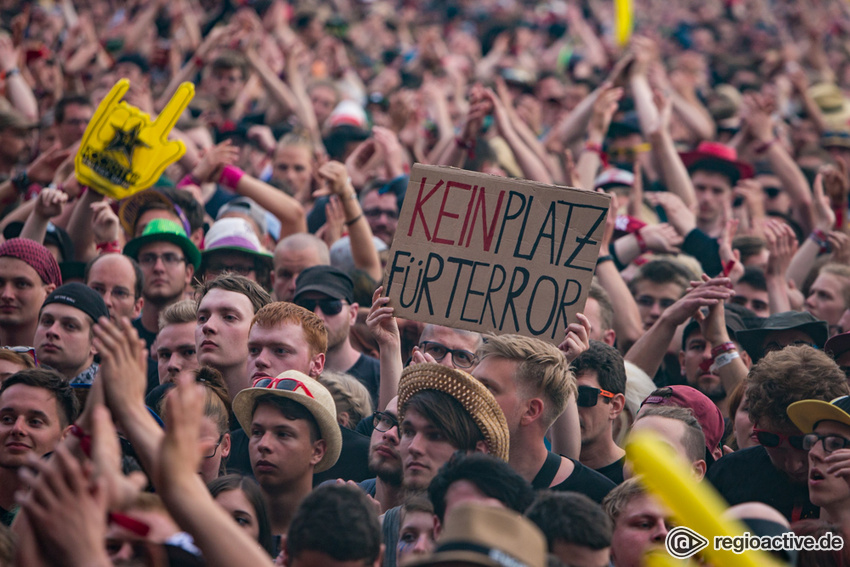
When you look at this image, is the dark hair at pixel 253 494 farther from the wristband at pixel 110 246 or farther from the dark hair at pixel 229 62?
the dark hair at pixel 229 62

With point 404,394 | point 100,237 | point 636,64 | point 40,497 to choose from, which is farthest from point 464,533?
point 636,64

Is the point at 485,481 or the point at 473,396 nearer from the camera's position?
the point at 485,481

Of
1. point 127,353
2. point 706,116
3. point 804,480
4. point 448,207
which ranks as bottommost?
point 127,353

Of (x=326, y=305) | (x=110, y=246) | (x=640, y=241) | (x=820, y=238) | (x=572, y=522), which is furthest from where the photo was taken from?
(x=640, y=241)

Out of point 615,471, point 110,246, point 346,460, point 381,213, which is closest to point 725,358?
point 615,471

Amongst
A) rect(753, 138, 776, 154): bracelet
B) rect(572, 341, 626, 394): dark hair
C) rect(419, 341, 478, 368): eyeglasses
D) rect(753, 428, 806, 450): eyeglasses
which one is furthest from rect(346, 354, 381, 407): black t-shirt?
rect(753, 138, 776, 154): bracelet

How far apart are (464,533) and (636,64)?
7836 mm

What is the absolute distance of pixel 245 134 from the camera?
423 inches

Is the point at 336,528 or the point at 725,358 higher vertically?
the point at 725,358

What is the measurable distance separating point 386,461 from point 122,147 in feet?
10.2

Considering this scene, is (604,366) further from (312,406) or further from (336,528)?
(336,528)

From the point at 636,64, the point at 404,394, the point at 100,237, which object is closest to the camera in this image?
the point at 404,394

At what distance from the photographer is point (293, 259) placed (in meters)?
7.07

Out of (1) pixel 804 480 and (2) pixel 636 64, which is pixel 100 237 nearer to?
(1) pixel 804 480
